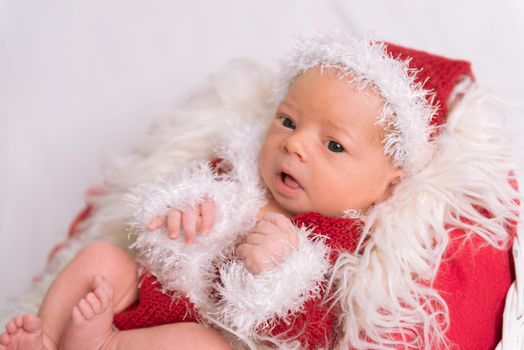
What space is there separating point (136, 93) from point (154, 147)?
39 centimetres

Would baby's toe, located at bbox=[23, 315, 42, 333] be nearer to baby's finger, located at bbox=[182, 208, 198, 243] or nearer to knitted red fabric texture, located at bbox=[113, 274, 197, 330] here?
knitted red fabric texture, located at bbox=[113, 274, 197, 330]

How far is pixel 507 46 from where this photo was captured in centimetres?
206

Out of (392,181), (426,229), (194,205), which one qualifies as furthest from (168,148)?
(426,229)

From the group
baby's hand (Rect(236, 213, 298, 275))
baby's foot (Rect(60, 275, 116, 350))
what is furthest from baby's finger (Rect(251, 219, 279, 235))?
baby's foot (Rect(60, 275, 116, 350))

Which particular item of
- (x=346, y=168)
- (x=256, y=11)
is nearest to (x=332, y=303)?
(x=346, y=168)

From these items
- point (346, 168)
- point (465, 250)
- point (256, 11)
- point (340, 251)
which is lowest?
point (465, 250)

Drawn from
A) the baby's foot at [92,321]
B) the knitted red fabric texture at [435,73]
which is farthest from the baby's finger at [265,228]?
the knitted red fabric texture at [435,73]

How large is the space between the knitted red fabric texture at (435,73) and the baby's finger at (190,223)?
54 centimetres

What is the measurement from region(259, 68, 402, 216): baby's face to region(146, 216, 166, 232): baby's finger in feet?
0.81

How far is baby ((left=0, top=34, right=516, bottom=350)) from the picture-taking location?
138cm

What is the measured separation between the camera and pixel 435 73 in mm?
1575

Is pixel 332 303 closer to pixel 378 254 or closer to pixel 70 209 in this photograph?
pixel 378 254

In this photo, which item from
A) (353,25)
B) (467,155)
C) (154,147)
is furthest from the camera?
(353,25)

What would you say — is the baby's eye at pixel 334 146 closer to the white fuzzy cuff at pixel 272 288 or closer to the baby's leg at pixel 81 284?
the white fuzzy cuff at pixel 272 288
